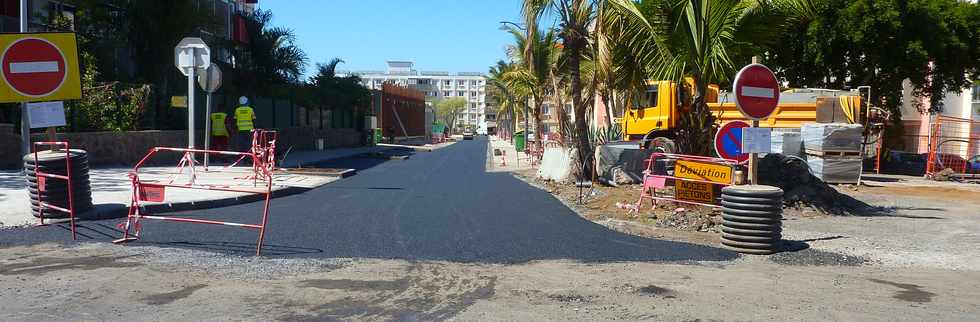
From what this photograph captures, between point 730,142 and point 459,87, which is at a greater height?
point 459,87

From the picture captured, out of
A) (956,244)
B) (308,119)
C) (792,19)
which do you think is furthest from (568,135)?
(308,119)

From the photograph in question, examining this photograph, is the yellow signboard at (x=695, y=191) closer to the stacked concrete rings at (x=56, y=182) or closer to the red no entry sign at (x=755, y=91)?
the red no entry sign at (x=755, y=91)

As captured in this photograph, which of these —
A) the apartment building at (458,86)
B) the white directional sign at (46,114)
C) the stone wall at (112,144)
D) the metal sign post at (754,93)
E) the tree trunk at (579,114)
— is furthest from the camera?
the apartment building at (458,86)

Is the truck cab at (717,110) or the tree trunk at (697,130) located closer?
the tree trunk at (697,130)

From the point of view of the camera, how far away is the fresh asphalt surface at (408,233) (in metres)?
7.60

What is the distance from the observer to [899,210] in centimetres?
Result: 1283

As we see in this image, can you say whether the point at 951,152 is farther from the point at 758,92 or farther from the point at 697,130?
the point at 758,92

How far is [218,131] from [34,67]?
436 inches

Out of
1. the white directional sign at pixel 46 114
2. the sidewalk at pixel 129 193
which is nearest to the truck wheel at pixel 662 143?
the sidewalk at pixel 129 193

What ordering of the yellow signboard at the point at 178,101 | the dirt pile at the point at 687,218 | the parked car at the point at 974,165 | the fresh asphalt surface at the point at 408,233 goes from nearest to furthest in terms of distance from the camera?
1. the fresh asphalt surface at the point at 408,233
2. the dirt pile at the point at 687,218
3. the yellow signboard at the point at 178,101
4. the parked car at the point at 974,165

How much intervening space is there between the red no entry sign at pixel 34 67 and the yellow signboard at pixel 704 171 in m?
8.15

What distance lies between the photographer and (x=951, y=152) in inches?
955

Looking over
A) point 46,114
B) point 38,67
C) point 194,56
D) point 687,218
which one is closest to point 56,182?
point 46,114

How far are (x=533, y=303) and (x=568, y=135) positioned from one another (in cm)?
1345
